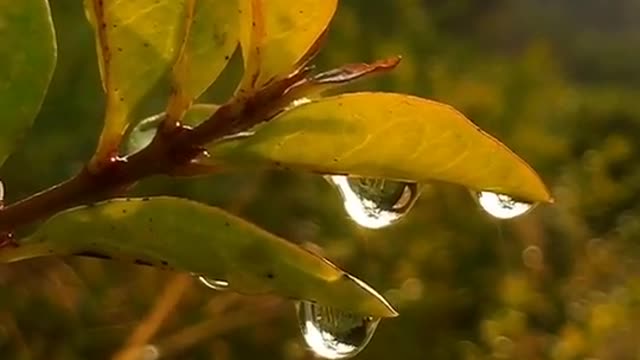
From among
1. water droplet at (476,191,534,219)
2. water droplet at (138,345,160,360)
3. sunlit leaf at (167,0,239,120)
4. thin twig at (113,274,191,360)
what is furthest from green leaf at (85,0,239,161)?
water droplet at (138,345,160,360)

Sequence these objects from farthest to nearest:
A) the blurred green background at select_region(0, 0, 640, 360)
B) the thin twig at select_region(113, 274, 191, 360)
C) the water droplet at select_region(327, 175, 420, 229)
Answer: the blurred green background at select_region(0, 0, 640, 360) < the thin twig at select_region(113, 274, 191, 360) < the water droplet at select_region(327, 175, 420, 229)

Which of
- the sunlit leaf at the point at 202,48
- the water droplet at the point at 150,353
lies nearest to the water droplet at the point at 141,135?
the sunlit leaf at the point at 202,48

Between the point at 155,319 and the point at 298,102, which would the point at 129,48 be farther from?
the point at 155,319

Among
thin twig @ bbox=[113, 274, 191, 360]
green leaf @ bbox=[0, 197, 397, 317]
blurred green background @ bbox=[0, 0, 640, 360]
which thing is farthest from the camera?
blurred green background @ bbox=[0, 0, 640, 360]

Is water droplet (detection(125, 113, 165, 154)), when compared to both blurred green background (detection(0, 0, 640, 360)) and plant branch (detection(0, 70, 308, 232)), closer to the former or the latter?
plant branch (detection(0, 70, 308, 232))

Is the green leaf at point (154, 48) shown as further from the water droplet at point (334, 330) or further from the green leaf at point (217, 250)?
the water droplet at point (334, 330)

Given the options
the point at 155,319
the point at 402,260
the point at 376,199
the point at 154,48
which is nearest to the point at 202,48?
the point at 154,48

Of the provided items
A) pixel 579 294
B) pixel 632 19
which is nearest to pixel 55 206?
pixel 579 294
